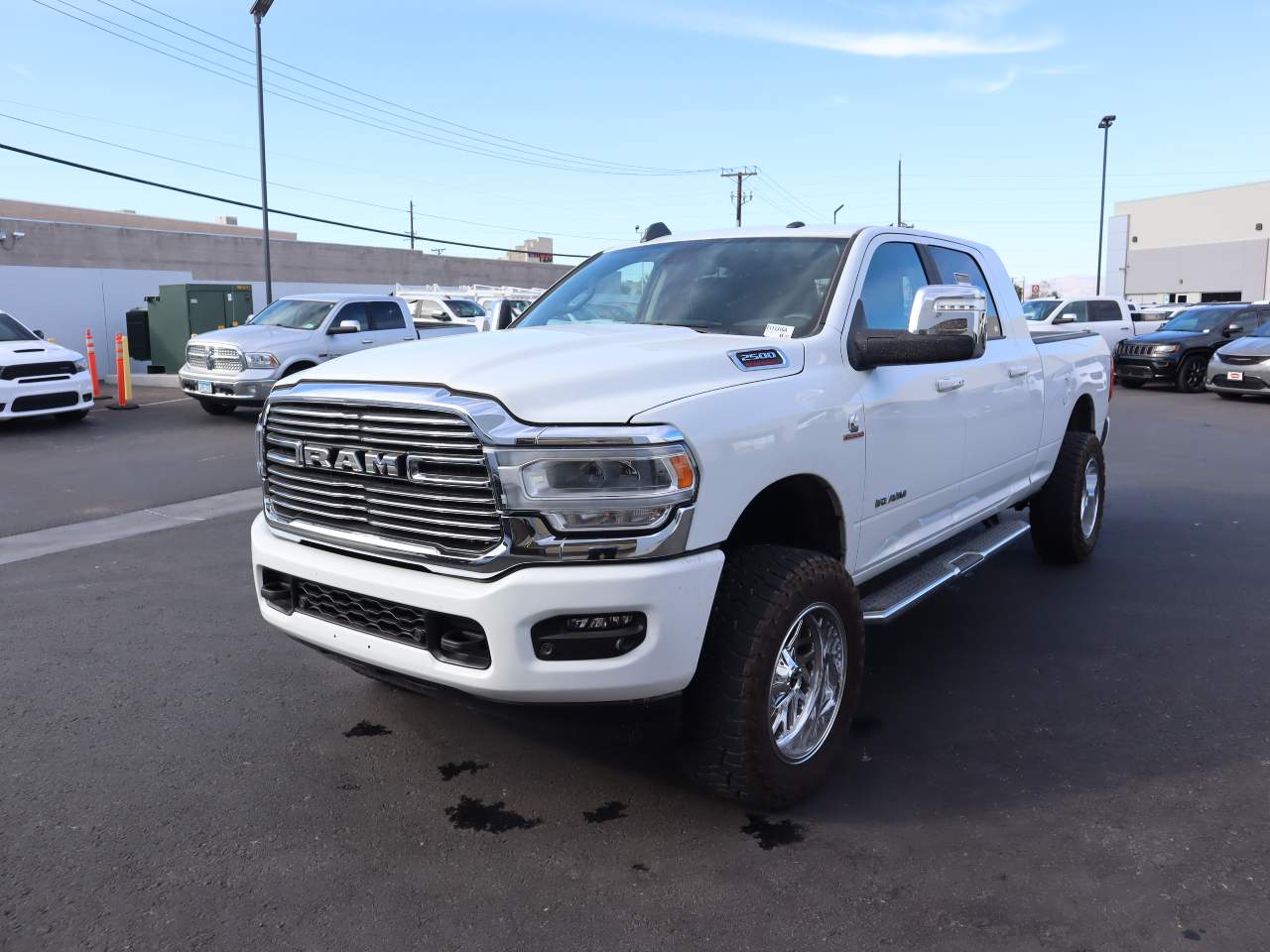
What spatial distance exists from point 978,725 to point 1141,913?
131 centimetres

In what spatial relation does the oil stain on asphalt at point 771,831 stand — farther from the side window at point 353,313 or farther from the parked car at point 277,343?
the side window at point 353,313

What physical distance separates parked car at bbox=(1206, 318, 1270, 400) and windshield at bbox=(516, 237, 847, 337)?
16.5 metres

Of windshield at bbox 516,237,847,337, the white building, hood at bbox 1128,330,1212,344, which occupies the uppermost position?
the white building

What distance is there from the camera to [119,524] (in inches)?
314

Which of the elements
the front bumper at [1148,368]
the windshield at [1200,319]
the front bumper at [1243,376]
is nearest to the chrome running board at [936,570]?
the front bumper at [1243,376]

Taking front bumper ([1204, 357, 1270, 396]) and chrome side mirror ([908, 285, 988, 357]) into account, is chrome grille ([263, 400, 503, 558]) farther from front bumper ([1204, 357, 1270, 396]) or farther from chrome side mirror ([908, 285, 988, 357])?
front bumper ([1204, 357, 1270, 396])

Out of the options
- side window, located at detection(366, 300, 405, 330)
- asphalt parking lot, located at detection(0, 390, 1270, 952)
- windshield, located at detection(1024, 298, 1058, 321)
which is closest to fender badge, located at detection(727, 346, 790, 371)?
asphalt parking lot, located at detection(0, 390, 1270, 952)

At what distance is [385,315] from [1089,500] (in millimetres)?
12760

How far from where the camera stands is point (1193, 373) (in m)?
20.6

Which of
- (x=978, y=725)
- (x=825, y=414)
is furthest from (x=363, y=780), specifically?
(x=978, y=725)

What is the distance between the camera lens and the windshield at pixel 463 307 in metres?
25.2

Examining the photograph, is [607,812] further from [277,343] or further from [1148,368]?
[1148,368]

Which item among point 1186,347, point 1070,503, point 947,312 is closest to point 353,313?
point 1070,503

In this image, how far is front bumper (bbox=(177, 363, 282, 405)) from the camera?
14.4 m
